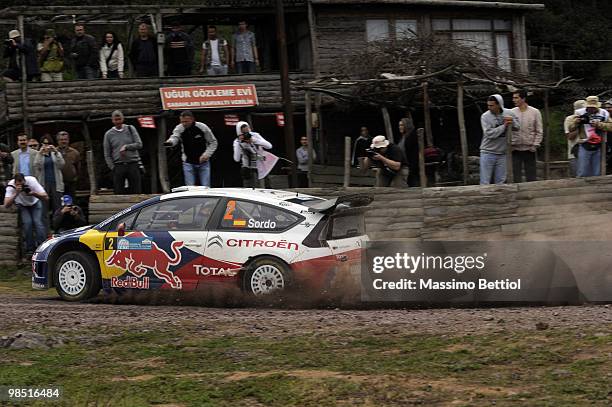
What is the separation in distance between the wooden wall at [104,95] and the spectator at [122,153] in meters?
8.66

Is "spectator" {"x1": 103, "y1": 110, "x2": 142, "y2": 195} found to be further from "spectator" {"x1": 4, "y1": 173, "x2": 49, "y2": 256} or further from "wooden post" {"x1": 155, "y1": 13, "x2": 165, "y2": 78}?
"wooden post" {"x1": 155, "y1": 13, "x2": 165, "y2": 78}

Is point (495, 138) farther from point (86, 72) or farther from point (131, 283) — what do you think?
point (86, 72)

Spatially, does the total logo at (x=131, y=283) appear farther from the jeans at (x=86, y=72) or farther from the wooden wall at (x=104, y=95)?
the wooden wall at (x=104, y=95)

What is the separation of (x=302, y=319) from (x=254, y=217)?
2253mm

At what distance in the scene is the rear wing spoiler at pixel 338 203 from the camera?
12.3 metres

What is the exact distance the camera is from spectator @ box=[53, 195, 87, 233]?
16.4 m

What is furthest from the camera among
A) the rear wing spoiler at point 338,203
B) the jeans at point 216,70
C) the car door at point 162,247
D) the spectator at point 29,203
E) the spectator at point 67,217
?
the jeans at point 216,70

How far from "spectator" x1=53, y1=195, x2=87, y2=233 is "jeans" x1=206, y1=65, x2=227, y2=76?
396 inches

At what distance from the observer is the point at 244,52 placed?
26016mm

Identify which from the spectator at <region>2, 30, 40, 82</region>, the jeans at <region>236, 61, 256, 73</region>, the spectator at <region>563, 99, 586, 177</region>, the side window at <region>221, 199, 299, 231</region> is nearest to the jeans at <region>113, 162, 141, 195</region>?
the side window at <region>221, 199, 299, 231</region>

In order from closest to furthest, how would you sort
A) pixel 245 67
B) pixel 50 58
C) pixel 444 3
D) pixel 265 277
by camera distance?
pixel 265 277
pixel 50 58
pixel 245 67
pixel 444 3

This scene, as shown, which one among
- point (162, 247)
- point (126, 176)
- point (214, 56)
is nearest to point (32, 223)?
point (126, 176)

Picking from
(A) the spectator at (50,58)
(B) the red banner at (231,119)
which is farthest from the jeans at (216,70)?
(A) the spectator at (50,58)

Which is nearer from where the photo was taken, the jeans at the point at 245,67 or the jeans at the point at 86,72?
the jeans at the point at 86,72
